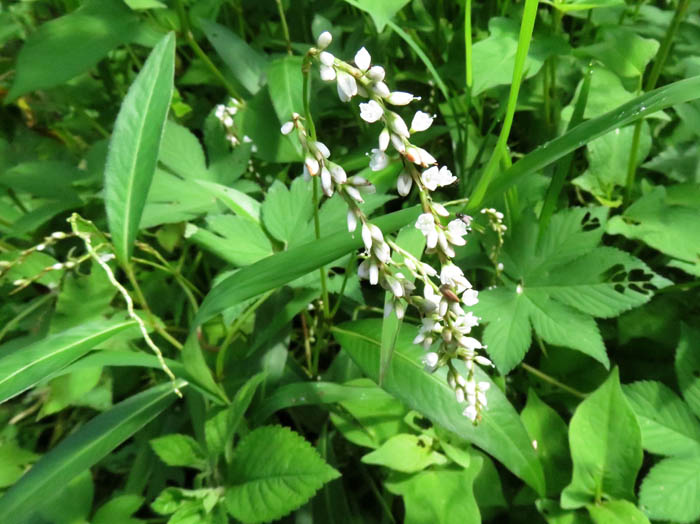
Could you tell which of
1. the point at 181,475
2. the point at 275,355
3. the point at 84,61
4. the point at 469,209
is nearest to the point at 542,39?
the point at 469,209

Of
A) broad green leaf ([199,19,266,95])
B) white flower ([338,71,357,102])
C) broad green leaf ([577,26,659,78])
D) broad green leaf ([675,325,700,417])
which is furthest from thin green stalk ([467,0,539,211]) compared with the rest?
broad green leaf ([199,19,266,95])

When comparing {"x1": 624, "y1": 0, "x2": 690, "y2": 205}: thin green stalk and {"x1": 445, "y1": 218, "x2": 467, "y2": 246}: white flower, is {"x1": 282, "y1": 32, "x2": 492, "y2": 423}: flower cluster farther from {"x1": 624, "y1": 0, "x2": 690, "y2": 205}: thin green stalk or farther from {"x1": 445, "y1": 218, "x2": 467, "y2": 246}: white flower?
{"x1": 624, "y1": 0, "x2": 690, "y2": 205}: thin green stalk

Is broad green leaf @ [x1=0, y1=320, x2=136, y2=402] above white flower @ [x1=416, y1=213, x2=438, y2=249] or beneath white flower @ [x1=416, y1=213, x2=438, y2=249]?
beneath

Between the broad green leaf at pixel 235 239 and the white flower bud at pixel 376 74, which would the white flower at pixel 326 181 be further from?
the broad green leaf at pixel 235 239

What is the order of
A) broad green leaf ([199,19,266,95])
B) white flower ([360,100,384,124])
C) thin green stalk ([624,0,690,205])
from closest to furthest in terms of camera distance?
1. white flower ([360,100,384,124])
2. thin green stalk ([624,0,690,205])
3. broad green leaf ([199,19,266,95])

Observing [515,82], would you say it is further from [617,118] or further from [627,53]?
[627,53]

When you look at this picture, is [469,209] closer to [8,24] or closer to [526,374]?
[526,374]
